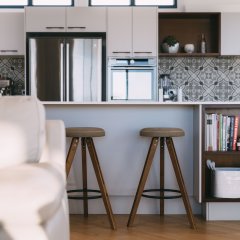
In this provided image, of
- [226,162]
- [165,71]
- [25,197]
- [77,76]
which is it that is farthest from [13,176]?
[165,71]

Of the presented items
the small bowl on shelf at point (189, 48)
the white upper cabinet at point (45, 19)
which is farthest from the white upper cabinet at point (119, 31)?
the small bowl on shelf at point (189, 48)

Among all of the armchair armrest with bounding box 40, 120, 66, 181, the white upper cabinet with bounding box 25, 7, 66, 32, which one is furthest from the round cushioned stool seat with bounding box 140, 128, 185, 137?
the white upper cabinet with bounding box 25, 7, 66, 32

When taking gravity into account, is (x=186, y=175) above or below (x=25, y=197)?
below

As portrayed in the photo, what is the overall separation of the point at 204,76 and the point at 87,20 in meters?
1.71

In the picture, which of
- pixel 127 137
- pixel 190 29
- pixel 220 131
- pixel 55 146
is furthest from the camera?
pixel 190 29

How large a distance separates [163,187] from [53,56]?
275 centimetres

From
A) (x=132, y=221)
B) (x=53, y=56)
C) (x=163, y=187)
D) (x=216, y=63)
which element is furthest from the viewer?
(x=216, y=63)

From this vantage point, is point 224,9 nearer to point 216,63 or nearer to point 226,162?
point 216,63

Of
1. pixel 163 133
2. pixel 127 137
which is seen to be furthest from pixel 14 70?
pixel 163 133

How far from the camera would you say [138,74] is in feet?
18.6

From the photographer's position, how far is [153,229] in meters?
3.08

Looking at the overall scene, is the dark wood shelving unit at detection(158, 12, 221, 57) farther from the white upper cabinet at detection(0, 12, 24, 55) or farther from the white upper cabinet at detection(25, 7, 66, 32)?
the white upper cabinet at detection(0, 12, 24, 55)

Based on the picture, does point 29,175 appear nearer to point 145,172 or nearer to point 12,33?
point 145,172

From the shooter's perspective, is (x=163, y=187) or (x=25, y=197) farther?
(x=163, y=187)
